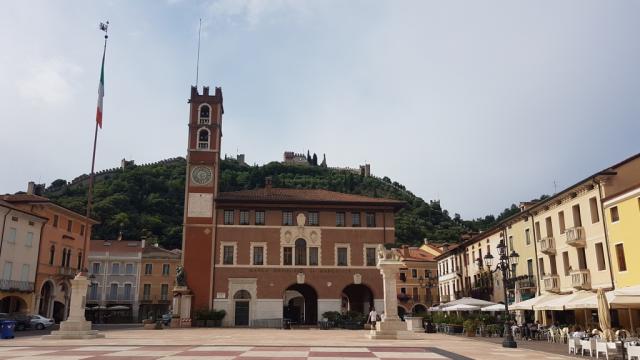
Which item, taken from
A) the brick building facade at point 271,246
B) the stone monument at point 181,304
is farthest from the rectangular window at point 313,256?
the stone monument at point 181,304

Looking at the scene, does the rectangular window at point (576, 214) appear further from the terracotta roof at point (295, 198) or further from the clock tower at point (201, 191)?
the clock tower at point (201, 191)

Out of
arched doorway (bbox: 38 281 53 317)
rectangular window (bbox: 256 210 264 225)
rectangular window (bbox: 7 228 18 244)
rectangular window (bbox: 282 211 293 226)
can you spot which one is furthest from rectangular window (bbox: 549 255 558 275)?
arched doorway (bbox: 38 281 53 317)

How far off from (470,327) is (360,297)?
17.8 meters

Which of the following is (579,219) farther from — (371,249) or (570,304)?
A: (371,249)

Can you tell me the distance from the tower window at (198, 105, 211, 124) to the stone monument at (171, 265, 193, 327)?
1462 cm

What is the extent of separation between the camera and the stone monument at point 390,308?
25.8m

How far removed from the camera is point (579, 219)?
3206 cm

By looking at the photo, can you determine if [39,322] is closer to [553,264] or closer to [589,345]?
[589,345]

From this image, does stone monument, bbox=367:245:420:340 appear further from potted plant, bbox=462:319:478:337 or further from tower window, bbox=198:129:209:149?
tower window, bbox=198:129:209:149

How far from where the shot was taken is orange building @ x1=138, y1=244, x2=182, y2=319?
69.9 meters

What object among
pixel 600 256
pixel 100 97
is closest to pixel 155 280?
pixel 100 97

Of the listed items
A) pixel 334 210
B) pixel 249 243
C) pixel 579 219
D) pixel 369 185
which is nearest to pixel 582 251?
pixel 579 219

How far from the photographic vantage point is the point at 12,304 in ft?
139

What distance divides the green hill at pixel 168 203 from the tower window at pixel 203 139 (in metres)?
32.2
